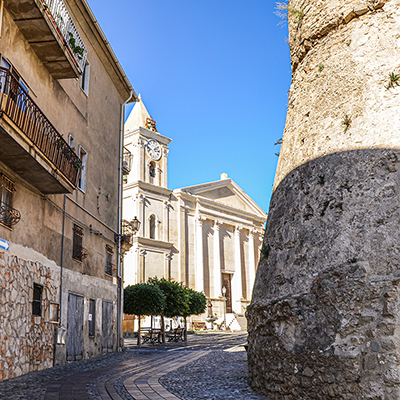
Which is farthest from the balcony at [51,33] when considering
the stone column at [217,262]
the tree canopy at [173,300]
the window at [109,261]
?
the stone column at [217,262]

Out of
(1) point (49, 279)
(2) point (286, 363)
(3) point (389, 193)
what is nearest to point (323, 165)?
(3) point (389, 193)

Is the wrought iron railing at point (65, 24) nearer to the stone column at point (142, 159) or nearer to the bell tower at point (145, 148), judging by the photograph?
the stone column at point (142, 159)

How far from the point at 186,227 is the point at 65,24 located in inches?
1332

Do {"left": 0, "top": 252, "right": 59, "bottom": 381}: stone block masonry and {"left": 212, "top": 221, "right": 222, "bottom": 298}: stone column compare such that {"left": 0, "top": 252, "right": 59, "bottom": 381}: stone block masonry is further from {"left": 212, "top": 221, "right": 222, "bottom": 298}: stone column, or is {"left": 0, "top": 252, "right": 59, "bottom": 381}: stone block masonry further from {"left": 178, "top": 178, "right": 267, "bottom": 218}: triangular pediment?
{"left": 212, "top": 221, "right": 222, "bottom": 298}: stone column

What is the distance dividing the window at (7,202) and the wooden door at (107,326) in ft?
24.0

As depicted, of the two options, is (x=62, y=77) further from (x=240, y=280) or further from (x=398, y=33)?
(x=240, y=280)

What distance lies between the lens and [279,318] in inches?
259

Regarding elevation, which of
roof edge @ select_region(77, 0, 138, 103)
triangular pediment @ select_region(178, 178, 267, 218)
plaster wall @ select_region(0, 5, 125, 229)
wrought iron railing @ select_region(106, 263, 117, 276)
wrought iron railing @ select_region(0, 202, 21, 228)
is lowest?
wrought iron railing @ select_region(106, 263, 117, 276)

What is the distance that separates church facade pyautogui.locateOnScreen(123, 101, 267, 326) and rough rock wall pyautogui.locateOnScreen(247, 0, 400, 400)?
32102 millimetres

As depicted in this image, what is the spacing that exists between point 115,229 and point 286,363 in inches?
546

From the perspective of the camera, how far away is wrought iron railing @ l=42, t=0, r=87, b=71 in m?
11.8

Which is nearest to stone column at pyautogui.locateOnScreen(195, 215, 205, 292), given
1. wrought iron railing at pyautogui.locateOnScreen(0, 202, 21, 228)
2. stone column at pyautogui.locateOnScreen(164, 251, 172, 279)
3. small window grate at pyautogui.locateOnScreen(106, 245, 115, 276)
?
stone column at pyautogui.locateOnScreen(164, 251, 172, 279)

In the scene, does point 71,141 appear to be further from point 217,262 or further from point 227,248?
point 227,248

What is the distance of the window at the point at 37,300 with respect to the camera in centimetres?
1173
